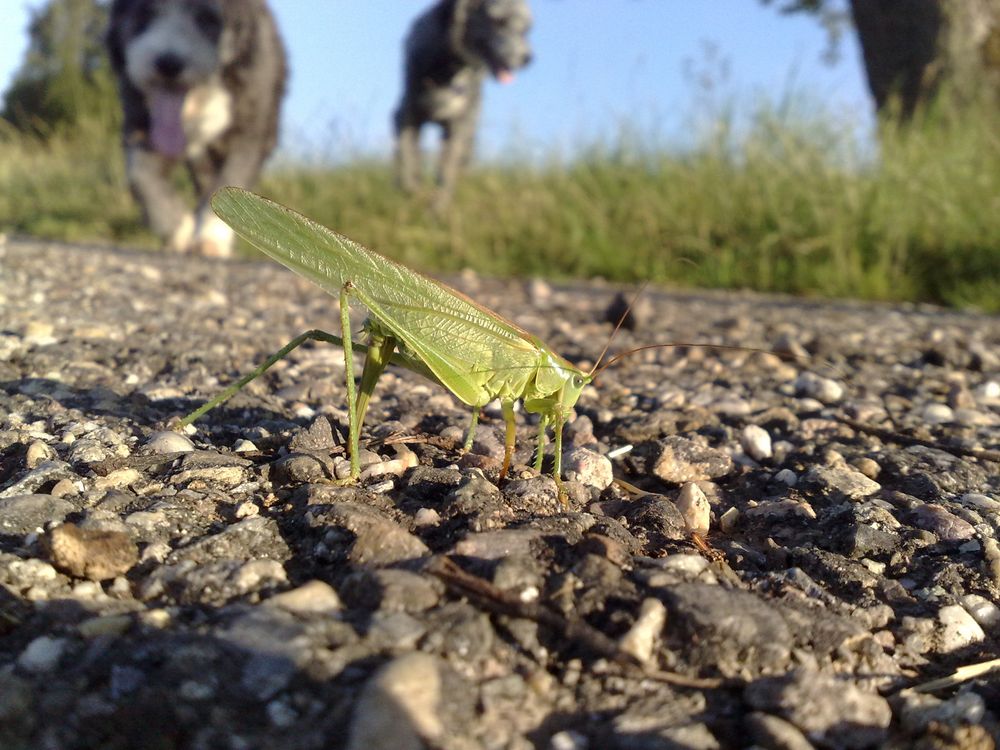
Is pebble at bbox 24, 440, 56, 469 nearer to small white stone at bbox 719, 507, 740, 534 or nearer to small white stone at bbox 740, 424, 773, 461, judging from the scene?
small white stone at bbox 719, 507, 740, 534

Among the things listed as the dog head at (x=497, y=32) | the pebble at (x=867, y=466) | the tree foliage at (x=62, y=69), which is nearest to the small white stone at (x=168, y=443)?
the pebble at (x=867, y=466)

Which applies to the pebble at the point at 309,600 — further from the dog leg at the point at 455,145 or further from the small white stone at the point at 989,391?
the dog leg at the point at 455,145

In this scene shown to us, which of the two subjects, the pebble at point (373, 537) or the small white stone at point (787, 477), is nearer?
the pebble at point (373, 537)

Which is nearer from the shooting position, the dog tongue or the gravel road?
the gravel road

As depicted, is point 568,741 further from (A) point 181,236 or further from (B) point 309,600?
(A) point 181,236

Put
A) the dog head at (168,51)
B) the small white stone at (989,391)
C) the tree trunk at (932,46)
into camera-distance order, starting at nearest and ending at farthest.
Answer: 1. the small white stone at (989,391)
2. the dog head at (168,51)
3. the tree trunk at (932,46)

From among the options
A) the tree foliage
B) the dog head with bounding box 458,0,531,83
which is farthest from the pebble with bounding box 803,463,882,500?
the tree foliage
